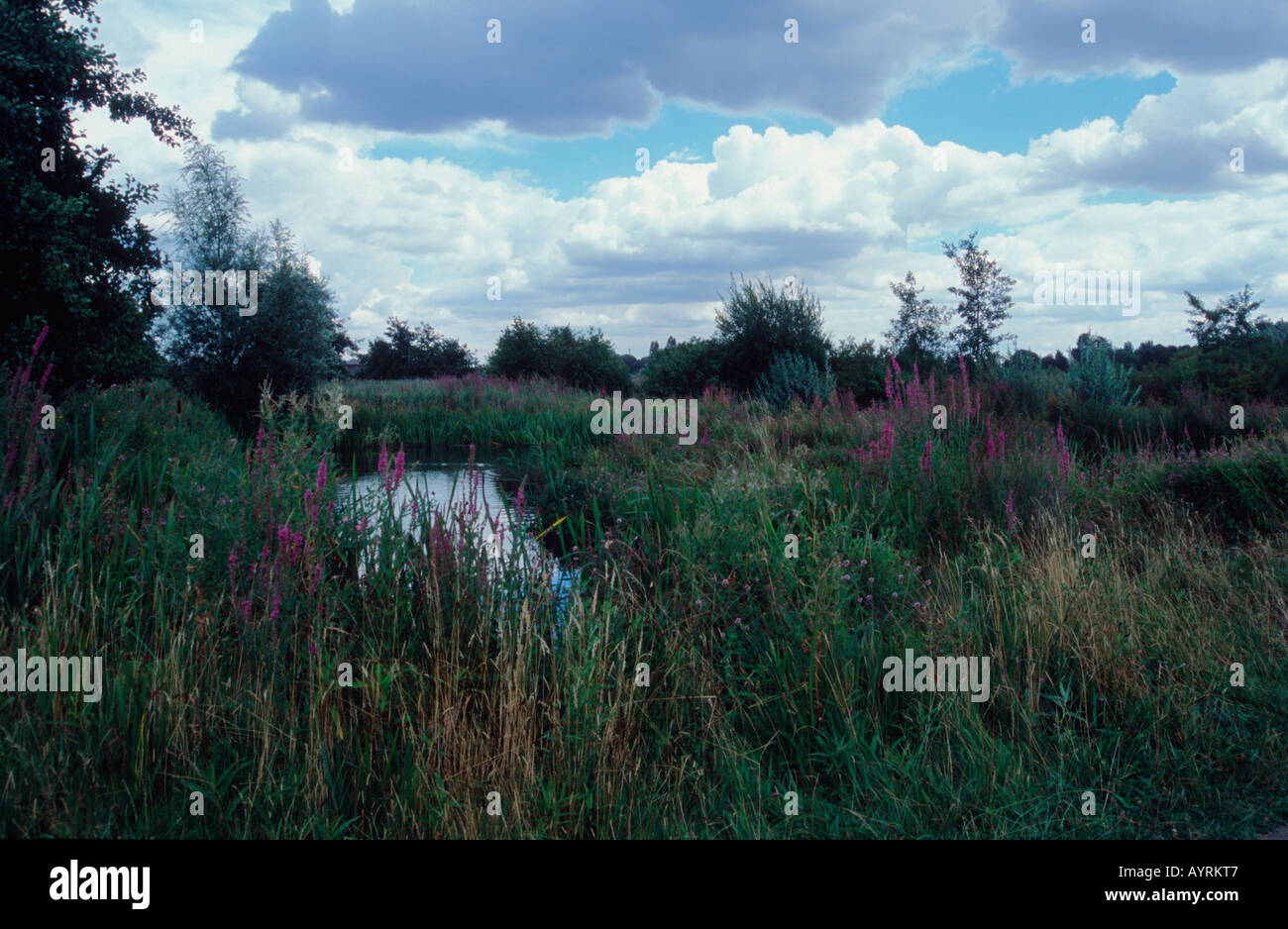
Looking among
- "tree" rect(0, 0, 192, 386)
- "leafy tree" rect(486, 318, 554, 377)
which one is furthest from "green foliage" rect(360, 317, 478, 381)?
"tree" rect(0, 0, 192, 386)

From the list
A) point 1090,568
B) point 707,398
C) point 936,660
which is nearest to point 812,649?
point 936,660

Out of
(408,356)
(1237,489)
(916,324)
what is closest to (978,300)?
(916,324)

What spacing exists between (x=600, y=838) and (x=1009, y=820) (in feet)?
5.12

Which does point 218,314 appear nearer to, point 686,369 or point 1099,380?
point 686,369

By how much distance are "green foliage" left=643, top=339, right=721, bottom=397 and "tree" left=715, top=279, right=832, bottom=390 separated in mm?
711

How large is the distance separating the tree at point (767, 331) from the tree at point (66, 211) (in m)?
13.0

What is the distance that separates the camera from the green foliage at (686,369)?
72.7ft

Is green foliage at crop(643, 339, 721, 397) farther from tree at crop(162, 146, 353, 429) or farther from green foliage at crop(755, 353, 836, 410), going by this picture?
tree at crop(162, 146, 353, 429)

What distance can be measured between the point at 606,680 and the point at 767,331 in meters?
18.1

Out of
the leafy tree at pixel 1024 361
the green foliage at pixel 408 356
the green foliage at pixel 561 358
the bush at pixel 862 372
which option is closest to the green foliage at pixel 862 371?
the bush at pixel 862 372

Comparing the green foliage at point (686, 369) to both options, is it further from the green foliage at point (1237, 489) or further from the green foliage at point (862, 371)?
the green foliage at point (1237, 489)

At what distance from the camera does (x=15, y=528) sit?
4426 millimetres

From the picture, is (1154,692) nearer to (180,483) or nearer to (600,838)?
(600,838)

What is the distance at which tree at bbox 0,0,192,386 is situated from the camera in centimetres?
1032
